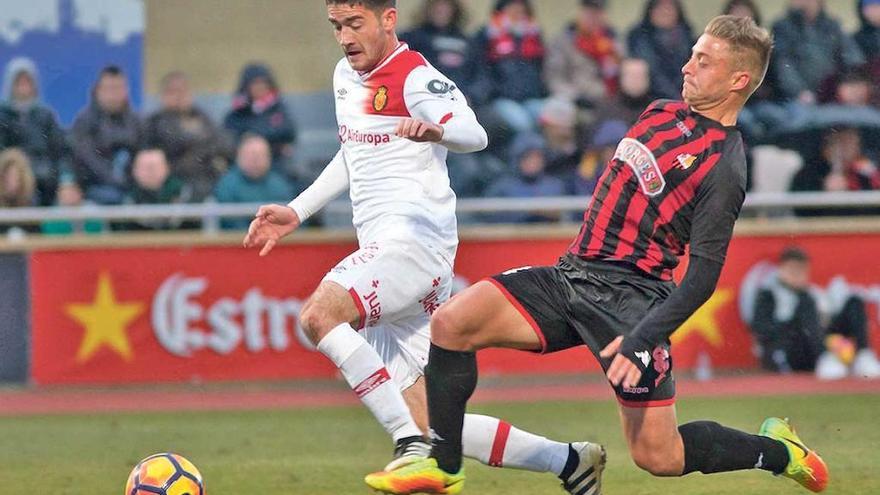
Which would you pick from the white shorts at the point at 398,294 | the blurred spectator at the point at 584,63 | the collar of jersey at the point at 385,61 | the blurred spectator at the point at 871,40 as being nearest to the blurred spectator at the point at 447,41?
the blurred spectator at the point at 584,63

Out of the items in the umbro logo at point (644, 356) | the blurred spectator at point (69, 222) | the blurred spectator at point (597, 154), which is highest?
the blurred spectator at point (597, 154)

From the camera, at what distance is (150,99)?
14391 millimetres

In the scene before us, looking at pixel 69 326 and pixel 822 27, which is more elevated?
pixel 822 27

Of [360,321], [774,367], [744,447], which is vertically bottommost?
Answer: [774,367]

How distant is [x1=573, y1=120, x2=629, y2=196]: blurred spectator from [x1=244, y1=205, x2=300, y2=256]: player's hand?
265 inches

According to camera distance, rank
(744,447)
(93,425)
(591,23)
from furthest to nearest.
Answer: (591,23)
(93,425)
(744,447)

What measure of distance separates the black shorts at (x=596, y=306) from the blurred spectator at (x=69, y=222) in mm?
8108

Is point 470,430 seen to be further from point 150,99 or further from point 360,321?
point 150,99

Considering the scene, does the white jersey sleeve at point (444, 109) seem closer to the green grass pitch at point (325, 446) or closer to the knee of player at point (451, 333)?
the knee of player at point (451, 333)

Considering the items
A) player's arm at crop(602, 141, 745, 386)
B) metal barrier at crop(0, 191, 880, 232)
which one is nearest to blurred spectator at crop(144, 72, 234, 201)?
metal barrier at crop(0, 191, 880, 232)

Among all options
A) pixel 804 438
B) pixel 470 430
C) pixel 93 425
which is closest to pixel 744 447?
pixel 470 430

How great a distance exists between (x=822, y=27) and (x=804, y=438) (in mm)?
5528

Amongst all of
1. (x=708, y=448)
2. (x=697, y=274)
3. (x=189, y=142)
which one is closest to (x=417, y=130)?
(x=697, y=274)

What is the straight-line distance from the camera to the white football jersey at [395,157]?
6.75 meters
